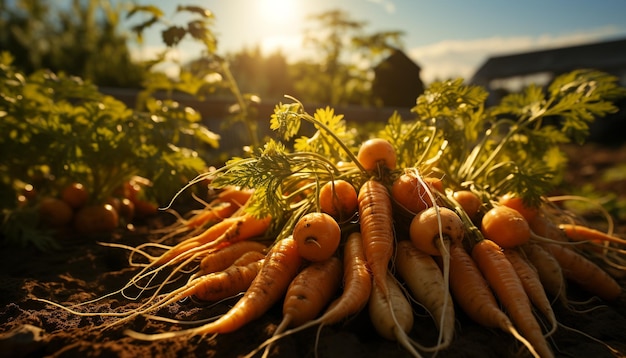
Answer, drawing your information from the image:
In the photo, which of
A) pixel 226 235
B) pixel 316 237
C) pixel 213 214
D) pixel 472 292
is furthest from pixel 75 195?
pixel 472 292

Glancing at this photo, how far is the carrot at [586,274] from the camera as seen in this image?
7.48 feet

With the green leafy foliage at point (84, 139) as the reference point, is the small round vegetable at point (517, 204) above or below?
below

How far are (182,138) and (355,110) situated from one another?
2.13 meters

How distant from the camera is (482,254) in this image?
6.56 ft

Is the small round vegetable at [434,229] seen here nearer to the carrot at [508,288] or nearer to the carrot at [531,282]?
the carrot at [508,288]

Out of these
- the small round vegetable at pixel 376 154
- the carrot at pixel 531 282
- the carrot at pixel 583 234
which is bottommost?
the carrot at pixel 583 234

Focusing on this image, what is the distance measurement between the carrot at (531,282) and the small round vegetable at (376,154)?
2.42 ft

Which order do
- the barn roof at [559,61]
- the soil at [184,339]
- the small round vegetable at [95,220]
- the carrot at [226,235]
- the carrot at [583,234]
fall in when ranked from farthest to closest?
the barn roof at [559,61] < the small round vegetable at [95,220] < the carrot at [583,234] < the carrot at [226,235] < the soil at [184,339]

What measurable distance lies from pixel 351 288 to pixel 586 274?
1397 millimetres

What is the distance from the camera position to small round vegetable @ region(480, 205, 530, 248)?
2.07 meters

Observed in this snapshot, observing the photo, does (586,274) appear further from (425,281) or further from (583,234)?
(425,281)

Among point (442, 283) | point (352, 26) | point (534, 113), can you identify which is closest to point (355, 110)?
point (352, 26)

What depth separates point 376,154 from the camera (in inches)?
89.4

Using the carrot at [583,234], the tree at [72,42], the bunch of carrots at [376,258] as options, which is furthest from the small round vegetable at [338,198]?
the tree at [72,42]
